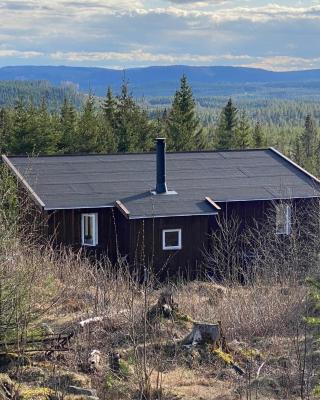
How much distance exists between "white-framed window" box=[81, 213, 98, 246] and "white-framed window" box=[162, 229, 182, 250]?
2200 millimetres

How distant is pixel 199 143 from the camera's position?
49562 millimetres

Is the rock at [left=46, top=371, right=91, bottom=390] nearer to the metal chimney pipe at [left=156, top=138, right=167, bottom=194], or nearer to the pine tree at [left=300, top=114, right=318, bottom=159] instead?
the metal chimney pipe at [left=156, top=138, right=167, bottom=194]

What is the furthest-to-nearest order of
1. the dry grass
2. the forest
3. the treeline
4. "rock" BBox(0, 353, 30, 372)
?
the treeline < the dry grass < "rock" BBox(0, 353, 30, 372) < the forest

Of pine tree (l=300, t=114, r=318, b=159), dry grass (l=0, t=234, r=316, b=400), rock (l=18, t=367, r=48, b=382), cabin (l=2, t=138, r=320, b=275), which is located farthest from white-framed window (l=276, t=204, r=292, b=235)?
pine tree (l=300, t=114, r=318, b=159)

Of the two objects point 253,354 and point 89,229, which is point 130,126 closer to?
point 89,229

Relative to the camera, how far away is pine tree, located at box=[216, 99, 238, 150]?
162ft

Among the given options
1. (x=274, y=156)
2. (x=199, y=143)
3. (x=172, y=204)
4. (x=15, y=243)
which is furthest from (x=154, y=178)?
(x=199, y=143)

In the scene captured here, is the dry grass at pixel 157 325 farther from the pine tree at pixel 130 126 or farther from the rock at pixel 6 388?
the pine tree at pixel 130 126

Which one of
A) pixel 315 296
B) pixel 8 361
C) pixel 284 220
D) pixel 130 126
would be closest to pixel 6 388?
pixel 8 361

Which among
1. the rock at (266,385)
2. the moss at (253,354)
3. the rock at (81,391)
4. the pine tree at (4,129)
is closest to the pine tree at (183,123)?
the pine tree at (4,129)

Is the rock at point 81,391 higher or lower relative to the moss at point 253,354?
higher

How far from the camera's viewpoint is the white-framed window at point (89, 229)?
77.9 feet

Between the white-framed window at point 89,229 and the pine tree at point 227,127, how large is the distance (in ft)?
86.8

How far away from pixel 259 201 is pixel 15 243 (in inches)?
628
